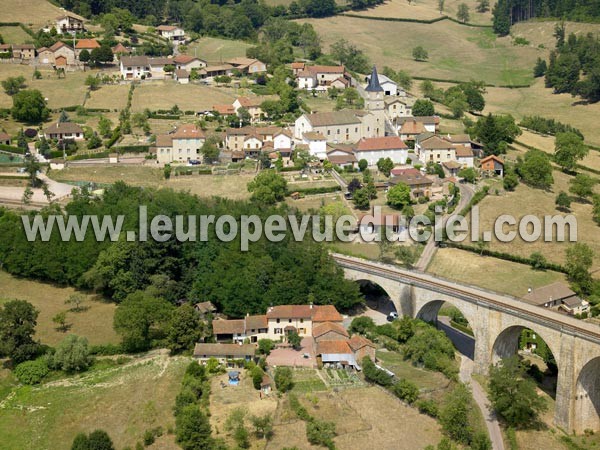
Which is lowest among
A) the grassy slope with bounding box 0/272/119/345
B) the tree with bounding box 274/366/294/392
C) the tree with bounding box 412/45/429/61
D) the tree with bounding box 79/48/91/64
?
the grassy slope with bounding box 0/272/119/345

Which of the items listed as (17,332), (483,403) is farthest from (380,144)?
(17,332)

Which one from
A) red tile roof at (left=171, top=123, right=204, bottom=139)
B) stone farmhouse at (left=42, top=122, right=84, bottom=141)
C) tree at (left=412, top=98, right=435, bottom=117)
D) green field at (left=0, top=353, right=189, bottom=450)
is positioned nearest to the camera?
green field at (left=0, top=353, right=189, bottom=450)

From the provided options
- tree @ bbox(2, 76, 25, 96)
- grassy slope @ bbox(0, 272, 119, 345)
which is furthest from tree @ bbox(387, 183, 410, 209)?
tree @ bbox(2, 76, 25, 96)

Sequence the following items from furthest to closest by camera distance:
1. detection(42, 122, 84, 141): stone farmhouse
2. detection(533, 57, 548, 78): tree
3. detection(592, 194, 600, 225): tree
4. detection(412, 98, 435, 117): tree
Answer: detection(533, 57, 548, 78): tree < detection(412, 98, 435, 117): tree < detection(42, 122, 84, 141): stone farmhouse < detection(592, 194, 600, 225): tree

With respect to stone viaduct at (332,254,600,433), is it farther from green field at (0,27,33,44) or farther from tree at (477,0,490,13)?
tree at (477,0,490,13)

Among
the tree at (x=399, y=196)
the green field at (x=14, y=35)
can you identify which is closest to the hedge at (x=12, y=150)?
the green field at (x=14, y=35)
